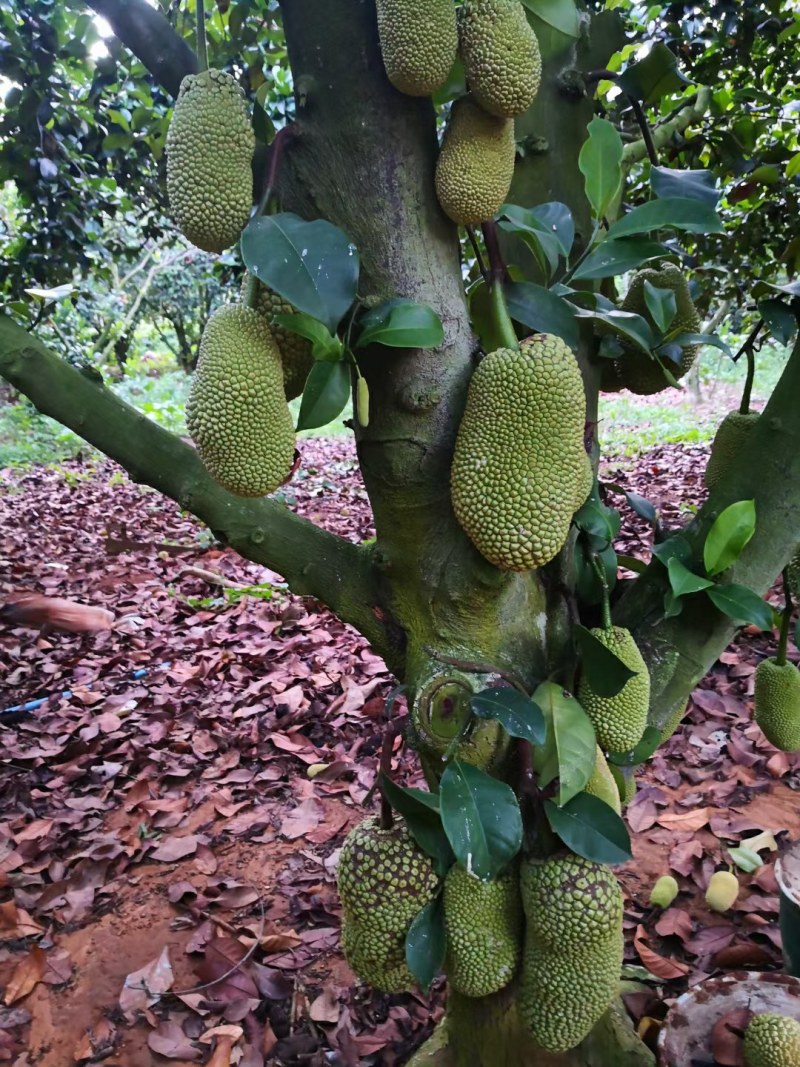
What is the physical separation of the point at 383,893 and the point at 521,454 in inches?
17.6

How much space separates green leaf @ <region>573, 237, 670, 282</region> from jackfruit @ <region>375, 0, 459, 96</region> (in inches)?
9.0

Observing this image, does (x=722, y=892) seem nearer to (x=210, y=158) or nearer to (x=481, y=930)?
(x=481, y=930)

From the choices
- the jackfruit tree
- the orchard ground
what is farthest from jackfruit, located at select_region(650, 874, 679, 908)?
the jackfruit tree

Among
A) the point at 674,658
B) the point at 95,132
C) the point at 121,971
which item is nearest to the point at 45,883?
the point at 121,971

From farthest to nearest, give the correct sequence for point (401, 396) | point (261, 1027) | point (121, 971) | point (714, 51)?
point (714, 51)
point (121, 971)
point (261, 1027)
point (401, 396)

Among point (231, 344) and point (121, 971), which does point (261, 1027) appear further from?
point (231, 344)

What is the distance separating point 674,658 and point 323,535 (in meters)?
0.43

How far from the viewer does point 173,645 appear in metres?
2.64

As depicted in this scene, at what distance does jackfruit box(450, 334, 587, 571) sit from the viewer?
66 cm

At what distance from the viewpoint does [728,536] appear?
793 millimetres

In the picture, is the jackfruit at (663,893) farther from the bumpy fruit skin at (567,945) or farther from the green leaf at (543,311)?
the green leaf at (543,311)

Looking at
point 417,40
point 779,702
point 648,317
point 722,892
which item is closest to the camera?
point 417,40

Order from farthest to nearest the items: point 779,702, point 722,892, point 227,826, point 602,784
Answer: point 227,826
point 722,892
point 779,702
point 602,784

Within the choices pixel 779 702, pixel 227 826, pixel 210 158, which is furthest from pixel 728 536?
pixel 227 826
